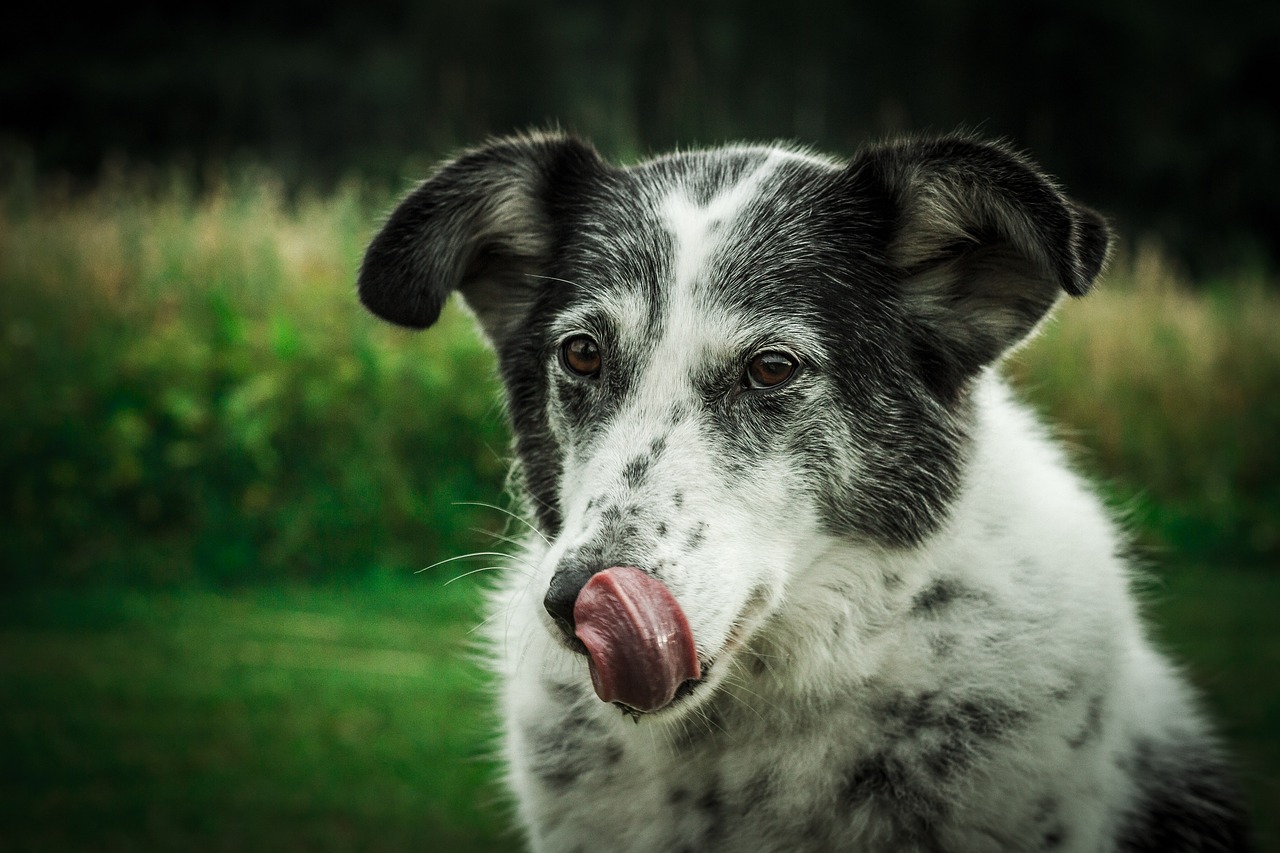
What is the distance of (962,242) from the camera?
2637 millimetres

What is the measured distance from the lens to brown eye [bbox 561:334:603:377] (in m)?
2.57

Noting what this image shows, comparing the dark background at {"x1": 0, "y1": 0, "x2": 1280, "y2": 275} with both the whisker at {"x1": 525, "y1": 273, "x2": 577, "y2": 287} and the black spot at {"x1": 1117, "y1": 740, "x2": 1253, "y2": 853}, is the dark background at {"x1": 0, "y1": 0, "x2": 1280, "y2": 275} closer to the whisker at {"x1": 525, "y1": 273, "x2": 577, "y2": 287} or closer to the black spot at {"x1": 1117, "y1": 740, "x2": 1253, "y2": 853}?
the whisker at {"x1": 525, "y1": 273, "x2": 577, "y2": 287}

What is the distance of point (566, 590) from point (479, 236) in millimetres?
1242

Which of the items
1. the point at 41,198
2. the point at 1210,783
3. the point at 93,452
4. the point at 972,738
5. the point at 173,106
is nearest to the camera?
the point at 972,738

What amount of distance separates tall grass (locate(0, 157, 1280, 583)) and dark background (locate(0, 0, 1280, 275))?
24.5 feet

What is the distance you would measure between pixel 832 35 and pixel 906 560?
18.1 metres

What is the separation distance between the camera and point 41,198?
9297 mm

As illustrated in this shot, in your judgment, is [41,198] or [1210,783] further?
[41,198]

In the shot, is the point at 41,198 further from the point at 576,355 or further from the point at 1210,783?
the point at 1210,783

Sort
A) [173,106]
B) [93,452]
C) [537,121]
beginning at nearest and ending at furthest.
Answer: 1. [93,452]
2. [537,121]
3. [173,106]

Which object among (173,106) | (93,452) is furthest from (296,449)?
(173,106)

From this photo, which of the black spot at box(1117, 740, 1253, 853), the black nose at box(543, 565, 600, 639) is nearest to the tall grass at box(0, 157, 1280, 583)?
the black spot at box(1117, 740, 1253, 853)

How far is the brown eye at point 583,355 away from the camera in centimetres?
257

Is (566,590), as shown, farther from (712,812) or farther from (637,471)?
(712,812)
